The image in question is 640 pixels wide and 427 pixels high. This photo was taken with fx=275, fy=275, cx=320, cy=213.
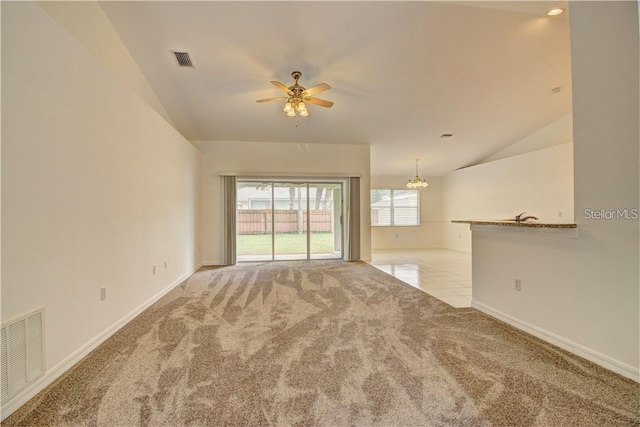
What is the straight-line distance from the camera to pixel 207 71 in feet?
13.2

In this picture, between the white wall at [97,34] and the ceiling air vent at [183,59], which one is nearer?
the white wall at [97,34]

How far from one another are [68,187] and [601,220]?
13.1 feet

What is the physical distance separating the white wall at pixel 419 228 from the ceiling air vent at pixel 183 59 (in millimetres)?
6537

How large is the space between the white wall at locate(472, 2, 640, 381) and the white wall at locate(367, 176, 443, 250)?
6.61 metres

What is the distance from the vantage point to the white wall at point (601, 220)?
1866 millimetres

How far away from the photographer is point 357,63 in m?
3.95

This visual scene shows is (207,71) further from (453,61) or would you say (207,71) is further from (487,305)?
(487,305)

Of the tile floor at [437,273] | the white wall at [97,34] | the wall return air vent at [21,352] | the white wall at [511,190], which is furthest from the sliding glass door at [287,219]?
the wall return air vent at [21,352]

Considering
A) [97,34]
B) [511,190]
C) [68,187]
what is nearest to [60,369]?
[68,187]

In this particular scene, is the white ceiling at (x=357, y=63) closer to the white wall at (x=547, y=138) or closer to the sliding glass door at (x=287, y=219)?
the white wall at (x=547, y=138)

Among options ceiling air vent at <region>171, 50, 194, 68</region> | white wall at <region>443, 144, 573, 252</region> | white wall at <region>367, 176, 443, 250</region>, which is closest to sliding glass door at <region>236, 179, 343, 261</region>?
white wall at <region>367, 176, 443, 250</region>

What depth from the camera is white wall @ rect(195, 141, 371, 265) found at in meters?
6.25

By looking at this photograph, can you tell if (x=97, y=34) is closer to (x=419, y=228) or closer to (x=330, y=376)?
(x=330, y=376)

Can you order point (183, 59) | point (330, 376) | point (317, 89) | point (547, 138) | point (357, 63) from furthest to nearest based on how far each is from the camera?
point (547, 138)
point (357, 63)
point (183, 59)
point (317, 89)
point (330, 376)
